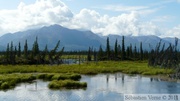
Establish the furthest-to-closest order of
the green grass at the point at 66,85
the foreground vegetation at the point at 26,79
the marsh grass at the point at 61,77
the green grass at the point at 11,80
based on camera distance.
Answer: the marsh grass at the point at 61,77, the foreground vegetation at the point at 26,79, the green grass at the point at 11,80, the green grass at the point at 66,85

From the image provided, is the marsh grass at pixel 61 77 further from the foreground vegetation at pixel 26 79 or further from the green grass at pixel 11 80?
the green grass at pixel 11 80

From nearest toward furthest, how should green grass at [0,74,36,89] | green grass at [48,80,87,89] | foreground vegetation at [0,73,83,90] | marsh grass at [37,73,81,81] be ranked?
green grass at [48,80,87,89], green grass at [0,74,36,89], foreground vegetation at [0,73,83,90], marsh grass at [37,73,81,81]

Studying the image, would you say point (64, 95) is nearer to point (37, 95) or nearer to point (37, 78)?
point (37, 95)

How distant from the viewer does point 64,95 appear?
45969 mm

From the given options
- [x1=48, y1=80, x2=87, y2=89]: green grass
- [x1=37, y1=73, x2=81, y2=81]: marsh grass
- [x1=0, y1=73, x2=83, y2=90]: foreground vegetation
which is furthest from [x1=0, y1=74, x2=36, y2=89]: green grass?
[x1=48, y1=80, x2=87, y2=89]: green grass

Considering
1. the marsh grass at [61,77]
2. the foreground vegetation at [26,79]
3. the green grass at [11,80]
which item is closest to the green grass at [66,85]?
the foreground vegetation at [26,79]

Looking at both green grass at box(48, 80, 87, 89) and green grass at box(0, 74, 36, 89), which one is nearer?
green grass at box(48, 80, 87, 89)

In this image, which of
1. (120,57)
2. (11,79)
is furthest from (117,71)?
(120,57)

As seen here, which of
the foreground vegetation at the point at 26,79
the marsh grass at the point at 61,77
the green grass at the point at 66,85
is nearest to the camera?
the green grass at the point at 66,85

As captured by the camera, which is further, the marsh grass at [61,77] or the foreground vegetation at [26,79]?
the marsh grass at [61,77]

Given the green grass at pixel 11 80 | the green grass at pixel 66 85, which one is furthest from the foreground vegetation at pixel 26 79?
the green grass at pixel 66 85

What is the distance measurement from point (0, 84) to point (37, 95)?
12.5 metres

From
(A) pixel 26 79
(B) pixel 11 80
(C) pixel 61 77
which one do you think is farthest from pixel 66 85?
(A) pixel 26 79

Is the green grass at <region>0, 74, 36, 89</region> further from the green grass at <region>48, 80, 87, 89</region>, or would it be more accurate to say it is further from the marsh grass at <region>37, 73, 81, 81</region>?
the green grass at <region>48, 80, 87, 89</region>
